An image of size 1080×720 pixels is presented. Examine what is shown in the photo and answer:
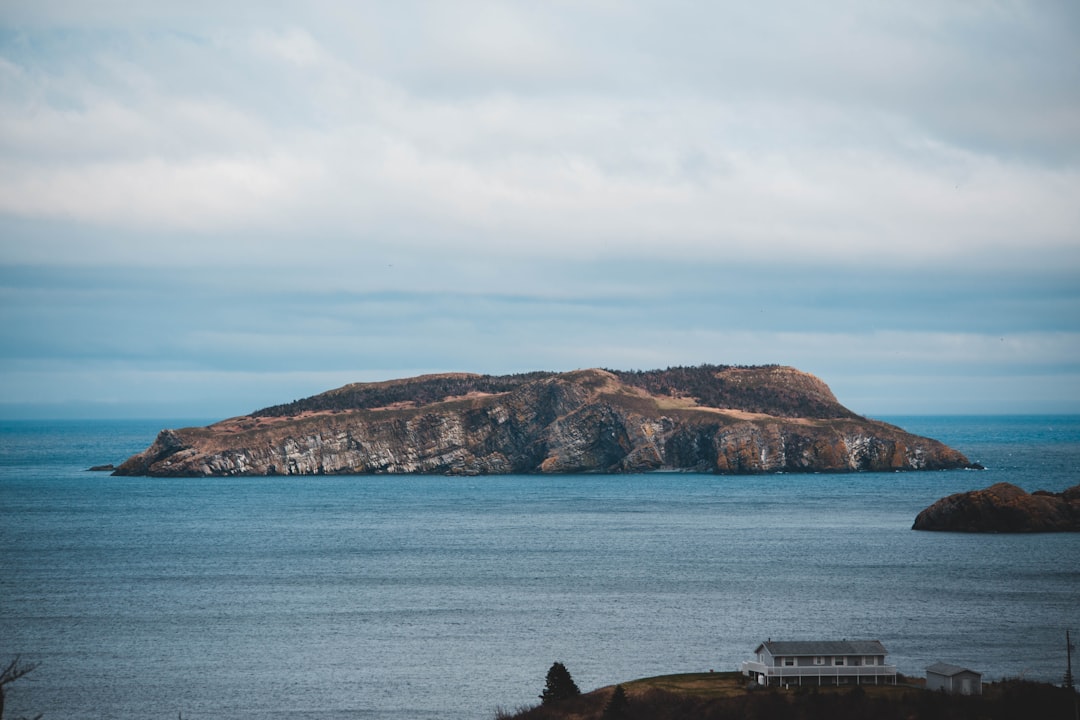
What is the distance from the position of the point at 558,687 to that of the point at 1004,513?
7764 centimetres

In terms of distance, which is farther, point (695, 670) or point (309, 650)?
point (309, 650)

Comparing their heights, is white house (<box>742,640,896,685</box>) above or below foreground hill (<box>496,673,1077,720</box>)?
above

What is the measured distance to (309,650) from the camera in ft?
227

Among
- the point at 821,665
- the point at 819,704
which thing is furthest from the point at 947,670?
the point at 819,704

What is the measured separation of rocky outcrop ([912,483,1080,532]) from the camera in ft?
387

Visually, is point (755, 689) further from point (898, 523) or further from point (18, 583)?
point (898, 523)

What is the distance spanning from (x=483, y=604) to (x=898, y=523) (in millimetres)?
60507

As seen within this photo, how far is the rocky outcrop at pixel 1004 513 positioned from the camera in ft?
387

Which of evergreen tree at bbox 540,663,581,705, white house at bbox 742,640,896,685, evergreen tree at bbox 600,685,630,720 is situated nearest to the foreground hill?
evergreen tree at bbox 600,685,630,720

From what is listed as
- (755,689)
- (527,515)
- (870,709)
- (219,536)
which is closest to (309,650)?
(755,689)

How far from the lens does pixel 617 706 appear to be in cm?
5003

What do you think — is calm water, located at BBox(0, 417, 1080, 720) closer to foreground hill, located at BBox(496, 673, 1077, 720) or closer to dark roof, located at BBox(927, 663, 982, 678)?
foreground hill, located at BBox(496, 673, 1077, 720)

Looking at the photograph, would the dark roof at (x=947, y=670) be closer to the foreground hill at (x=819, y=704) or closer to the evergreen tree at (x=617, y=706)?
the foreground hill at (x=819, y=704)

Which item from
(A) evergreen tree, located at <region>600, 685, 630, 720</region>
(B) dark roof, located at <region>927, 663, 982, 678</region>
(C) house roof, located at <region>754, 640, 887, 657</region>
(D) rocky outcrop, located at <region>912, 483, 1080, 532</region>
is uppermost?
(D) rocky outcrop, located at <region>912, 483, 1080, 532</region>
